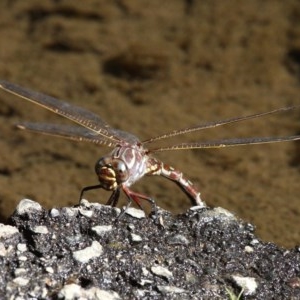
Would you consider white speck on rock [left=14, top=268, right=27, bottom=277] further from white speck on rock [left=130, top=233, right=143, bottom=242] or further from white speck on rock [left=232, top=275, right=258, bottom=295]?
white speck on rock [left=232, top=275, right=258, bottom=295]

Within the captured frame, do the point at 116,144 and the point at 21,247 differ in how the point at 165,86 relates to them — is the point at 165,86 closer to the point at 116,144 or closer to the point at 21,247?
the point at 116,144

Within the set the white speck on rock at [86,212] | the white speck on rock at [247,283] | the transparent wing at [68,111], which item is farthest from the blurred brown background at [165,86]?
the white speck on rock at [86,212]

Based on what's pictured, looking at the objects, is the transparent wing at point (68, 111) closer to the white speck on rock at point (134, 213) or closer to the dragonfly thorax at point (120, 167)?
the dragonfly thorax at point (120, 167)

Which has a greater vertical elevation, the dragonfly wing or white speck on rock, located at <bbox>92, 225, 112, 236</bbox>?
the dragonfly wing

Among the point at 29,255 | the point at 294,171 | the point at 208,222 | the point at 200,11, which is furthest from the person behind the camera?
the point at 200,11

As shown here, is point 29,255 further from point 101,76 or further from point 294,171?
point 101,76

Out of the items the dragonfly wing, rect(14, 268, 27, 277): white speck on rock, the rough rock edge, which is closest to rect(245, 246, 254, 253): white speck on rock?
the rough rock edge

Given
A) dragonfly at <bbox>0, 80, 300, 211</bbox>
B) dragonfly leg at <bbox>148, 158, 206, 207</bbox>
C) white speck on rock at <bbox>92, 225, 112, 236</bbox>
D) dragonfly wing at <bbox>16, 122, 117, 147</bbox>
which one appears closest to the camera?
white speck on rock at <bbox>92, 225, 112, 236</bbox>

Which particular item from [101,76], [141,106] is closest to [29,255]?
[141,106]
